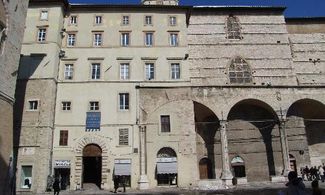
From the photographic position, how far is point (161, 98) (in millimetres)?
25422

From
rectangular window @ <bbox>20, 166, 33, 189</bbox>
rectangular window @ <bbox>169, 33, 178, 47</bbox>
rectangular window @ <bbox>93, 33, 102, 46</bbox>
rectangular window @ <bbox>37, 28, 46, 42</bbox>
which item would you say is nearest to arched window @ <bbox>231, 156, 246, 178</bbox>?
rectangular window @ <bbox>169, 33, 178, 47</bbox>

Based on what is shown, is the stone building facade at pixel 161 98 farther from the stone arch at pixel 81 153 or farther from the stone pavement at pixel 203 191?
the stone pavement at pixel 203 191

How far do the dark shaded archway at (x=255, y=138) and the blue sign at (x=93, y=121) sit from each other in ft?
37.7

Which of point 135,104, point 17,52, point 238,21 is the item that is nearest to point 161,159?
point 135,104

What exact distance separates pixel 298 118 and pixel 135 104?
49.6 ft

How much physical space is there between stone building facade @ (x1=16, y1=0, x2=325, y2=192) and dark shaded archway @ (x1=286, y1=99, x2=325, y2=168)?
0.09 metres

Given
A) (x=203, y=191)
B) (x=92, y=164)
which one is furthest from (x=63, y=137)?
(x=203, y=191)

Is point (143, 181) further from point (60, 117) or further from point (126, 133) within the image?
point (60, 117)

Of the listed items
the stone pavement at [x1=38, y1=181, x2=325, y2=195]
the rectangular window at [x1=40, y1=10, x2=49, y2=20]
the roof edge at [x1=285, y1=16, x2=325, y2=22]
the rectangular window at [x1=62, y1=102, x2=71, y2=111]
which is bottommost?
the stone pavement at [x1=38, y1=181, x2=325, y2=195]

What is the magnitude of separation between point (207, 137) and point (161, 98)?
20.6 ft

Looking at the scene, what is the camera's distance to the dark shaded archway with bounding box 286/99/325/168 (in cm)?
2923

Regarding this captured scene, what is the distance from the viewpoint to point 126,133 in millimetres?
24438

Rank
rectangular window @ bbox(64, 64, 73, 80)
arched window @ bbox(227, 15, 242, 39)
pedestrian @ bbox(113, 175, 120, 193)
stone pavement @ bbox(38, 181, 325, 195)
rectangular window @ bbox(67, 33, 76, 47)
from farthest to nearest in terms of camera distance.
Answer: arched window @ bbox(227, 15, 242, 39) < rectangular window @ bbox(67, 33, 76, 47) < rectangular window @ bbox(64, 64, 73, 80) < pedestrian @ bbox(113, 175, 120, 193) < stone pavement @ bbox(38, 181, 325, 195)

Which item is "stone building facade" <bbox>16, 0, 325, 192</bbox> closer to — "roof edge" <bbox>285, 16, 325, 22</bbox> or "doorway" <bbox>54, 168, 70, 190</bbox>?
"doorway" <bbox>54, 168, 70, 190</bbox>
